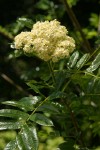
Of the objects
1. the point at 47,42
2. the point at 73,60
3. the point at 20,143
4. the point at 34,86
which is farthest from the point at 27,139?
the point at 73,60

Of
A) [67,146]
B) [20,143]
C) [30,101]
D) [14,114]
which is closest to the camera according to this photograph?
[20,143]

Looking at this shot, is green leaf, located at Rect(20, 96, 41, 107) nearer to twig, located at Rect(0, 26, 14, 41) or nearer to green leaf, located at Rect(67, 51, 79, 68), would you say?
green leaf, located at Rect(67, 51, 79, 68)

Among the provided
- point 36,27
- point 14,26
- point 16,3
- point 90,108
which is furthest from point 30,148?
point 16,3

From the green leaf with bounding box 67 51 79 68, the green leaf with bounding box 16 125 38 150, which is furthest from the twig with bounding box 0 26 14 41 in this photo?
the green leaf with bounding box 16 125 38 150

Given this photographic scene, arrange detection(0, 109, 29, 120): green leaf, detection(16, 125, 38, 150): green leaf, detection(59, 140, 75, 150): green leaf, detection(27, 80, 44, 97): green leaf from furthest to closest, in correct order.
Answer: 1. detection(59, 140, 75, 150): green leaf
2. detection(27, 80, 44, 97): green leaf
3. detection(0, 109, 29, 120): green leaf
4. detection(16, 125, 38, 150): green leaf

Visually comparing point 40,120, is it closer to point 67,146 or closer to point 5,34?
point 67,146

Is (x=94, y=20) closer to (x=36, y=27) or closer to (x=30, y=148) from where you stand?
(x=36, y=27)
